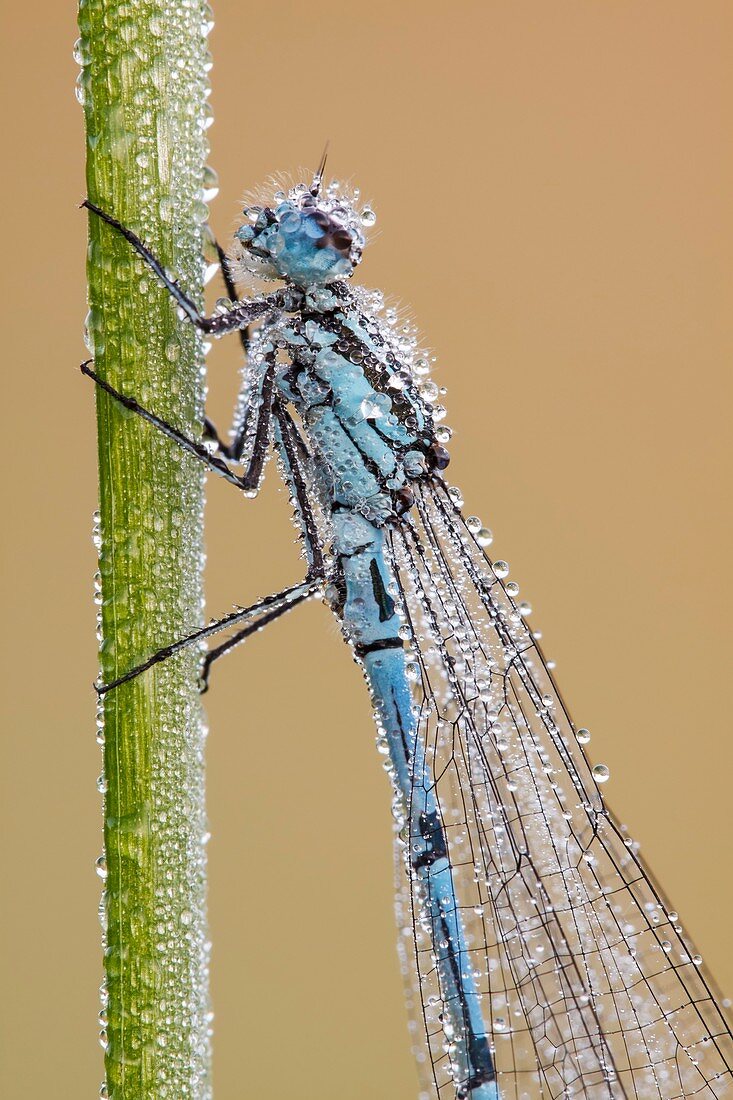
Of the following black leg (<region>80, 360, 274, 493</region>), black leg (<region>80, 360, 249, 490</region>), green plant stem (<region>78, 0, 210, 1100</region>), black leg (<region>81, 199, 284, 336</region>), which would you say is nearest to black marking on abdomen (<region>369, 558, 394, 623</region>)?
black leg (<region>80, 360, 274, 493</region>)

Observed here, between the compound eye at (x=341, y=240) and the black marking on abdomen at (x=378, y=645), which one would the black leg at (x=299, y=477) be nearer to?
the black marking on abdomen at (x=378, y=645)

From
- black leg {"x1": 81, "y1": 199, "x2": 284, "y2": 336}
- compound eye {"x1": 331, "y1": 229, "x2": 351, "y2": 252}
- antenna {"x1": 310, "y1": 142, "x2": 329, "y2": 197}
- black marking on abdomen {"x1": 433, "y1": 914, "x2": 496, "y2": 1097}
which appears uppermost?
antenna {"x1": 310, "y1": 142, "x2": 329, "y2": 197}

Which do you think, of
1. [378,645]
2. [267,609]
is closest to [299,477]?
[267,609]

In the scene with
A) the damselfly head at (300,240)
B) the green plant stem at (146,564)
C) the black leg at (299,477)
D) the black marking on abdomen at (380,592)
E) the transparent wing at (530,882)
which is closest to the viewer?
the green plant stem at (146,564)

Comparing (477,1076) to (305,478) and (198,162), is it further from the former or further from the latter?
(198,162)

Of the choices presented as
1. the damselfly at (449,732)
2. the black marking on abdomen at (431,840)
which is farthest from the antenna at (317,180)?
the black marking on abdomen at (431,840)

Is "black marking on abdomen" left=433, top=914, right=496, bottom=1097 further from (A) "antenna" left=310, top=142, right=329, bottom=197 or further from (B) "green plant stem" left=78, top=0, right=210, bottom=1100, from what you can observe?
(A) "antenna" left=310, top=142, right=329, bottom=197

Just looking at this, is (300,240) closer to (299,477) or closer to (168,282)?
(299,477)
